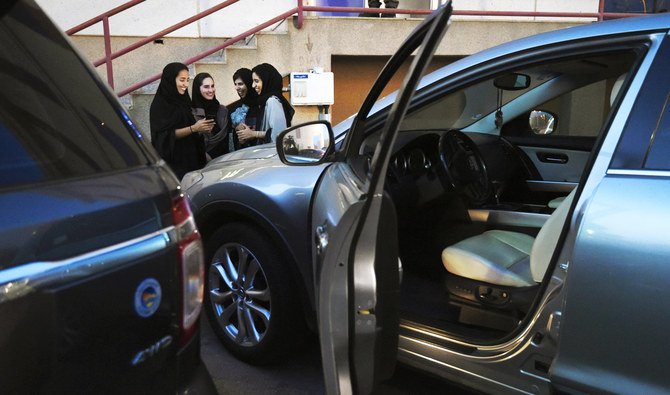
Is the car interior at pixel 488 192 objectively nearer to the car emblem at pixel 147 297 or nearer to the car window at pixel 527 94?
the car window at pixel 527 94

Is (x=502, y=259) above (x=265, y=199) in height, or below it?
below

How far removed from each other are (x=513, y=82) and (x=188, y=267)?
254cm

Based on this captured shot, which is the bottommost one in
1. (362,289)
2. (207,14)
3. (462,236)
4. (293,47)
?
(462,236)

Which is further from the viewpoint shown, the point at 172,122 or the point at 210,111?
the point at 210,111

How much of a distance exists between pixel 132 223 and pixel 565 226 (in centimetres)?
127

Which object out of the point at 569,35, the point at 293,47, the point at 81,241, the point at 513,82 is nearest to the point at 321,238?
the point at 81,241

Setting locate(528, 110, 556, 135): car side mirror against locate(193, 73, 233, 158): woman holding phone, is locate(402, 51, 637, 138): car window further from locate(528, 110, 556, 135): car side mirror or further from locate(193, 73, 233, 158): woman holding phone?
locate(193, 73, 233, 158): woman holding phone

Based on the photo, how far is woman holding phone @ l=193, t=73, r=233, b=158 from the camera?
4.82 meters

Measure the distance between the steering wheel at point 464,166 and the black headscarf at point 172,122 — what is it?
2.42 metres

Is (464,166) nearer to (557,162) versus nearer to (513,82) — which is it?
(513,82)

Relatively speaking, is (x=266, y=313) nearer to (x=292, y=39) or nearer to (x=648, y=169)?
(x=648, y=169)

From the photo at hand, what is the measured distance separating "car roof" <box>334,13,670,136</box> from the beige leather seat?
0.60 metres

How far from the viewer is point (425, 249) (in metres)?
3.11

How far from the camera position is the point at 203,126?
4.55 meters
